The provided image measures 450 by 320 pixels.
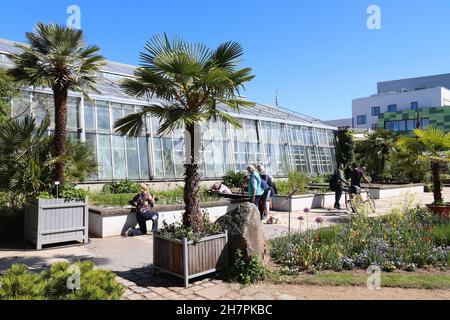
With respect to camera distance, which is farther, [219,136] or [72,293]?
[219,136]

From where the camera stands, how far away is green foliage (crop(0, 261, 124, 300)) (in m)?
3.16

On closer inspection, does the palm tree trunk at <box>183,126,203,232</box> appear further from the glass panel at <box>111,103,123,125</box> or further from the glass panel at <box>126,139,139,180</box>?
the glass panel at <box>111,103,123,125</box>

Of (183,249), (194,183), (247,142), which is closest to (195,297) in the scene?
(183,249)

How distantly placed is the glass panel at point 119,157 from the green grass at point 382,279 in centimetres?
1091

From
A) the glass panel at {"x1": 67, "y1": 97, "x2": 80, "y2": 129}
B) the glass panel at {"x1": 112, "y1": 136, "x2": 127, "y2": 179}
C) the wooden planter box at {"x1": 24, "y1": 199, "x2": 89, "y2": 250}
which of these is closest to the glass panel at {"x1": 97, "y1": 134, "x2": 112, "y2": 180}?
the glass panel at {"x1": 112, "y1": 136, "x2": 127, "y2": 179}

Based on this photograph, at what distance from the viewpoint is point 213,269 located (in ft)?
18.2

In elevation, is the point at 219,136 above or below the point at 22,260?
above

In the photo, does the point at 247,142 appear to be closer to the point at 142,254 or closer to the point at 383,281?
the point at 142,254

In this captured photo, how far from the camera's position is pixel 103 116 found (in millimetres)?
15391

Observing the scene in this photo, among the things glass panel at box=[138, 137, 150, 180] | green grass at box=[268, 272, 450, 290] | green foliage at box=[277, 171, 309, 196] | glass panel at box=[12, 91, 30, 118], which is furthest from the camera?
glass panel at box=[138, 137, 150, 180]

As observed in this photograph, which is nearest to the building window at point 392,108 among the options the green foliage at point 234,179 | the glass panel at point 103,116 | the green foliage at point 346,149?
the green foliage at point 346,149

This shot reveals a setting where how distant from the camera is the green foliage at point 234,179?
58.0ft

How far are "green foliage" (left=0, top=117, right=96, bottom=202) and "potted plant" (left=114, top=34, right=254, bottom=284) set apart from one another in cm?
263

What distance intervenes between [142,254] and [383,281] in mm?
4291
